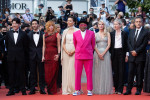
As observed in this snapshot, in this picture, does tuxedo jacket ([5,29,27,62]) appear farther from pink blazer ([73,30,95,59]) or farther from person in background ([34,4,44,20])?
person in background ([34,4,44,20])

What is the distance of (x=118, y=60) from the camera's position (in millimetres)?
10305

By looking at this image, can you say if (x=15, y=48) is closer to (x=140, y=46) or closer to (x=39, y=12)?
(x=140, y=46)

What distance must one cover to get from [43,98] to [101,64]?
2048 mm

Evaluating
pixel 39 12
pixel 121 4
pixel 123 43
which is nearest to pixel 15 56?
pixel 123 43

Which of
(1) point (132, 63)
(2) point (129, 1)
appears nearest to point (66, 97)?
(1) point (132, 63)

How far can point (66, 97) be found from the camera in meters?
9.52

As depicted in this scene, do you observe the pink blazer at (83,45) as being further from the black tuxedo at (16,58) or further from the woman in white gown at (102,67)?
the black tuxedo at (16,58)

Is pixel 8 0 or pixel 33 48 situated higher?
pixel 8 0

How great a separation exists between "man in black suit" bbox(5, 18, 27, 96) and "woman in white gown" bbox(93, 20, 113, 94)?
6.93 feet

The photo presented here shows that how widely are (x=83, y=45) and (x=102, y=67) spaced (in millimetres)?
976

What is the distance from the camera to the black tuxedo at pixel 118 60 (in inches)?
403

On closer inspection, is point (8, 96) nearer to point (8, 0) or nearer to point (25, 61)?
point (25, 61)

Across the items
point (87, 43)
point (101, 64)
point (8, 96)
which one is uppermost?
point (87, 43)

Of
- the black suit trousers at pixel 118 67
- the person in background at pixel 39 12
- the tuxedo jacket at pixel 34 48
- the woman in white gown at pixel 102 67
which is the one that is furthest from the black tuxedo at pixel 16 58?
the person in background at pixel 39 12
